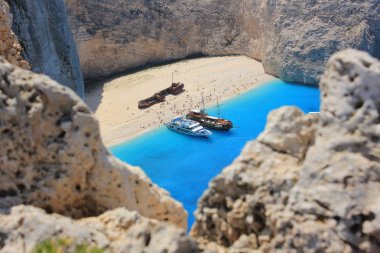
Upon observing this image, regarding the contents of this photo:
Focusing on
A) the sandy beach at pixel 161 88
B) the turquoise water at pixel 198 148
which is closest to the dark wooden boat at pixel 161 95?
the sandy beach at pixel 161 88

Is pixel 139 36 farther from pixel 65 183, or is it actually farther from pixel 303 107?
pixel 65 183

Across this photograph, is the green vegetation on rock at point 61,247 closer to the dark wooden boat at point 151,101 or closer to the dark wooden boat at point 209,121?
the dark wooden boat at point 209,121

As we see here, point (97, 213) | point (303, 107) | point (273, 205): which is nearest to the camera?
point (273, 205)

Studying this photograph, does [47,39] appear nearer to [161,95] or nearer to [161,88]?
[161,95]

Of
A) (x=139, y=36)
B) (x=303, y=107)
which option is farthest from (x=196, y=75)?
(x=303, y=107)

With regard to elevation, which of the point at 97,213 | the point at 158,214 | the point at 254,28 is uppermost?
the point at 97,213

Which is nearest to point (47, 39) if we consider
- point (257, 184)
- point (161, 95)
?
point (161, 95)
